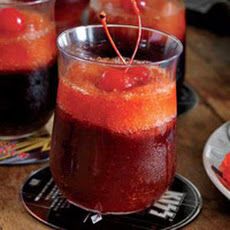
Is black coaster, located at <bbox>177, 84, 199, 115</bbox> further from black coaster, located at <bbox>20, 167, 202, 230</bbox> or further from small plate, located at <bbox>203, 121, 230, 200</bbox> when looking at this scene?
black coaster, located at <bbox>20, 167, 202, 230</bbox>

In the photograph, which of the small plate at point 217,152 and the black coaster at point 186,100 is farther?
the black coaster at point 186,100

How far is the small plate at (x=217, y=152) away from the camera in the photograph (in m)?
0.75

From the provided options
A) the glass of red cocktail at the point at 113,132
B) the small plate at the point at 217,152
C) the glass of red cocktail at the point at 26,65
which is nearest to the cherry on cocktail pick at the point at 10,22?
the glass of red cocktail at the point at 26,65

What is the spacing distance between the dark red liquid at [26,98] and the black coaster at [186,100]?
0.21 m

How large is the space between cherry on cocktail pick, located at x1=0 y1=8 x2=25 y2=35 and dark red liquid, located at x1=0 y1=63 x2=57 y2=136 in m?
0.05

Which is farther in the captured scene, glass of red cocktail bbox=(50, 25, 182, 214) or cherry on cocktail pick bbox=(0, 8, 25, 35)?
cherry on cocktail pick bbox=(0, 8, 25, 35)

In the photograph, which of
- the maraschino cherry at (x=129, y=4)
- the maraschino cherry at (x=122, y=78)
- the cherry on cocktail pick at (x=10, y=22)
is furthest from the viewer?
the maraschino cherry at (x=129, y=4)

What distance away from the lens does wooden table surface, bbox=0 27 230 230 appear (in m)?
0.73

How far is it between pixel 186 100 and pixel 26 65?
0.97ft

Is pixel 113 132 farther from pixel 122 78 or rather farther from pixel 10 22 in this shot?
pixel 10 22

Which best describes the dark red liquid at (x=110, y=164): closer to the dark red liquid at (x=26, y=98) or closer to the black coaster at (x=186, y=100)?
the dark red liquid at (x=26, y=98)

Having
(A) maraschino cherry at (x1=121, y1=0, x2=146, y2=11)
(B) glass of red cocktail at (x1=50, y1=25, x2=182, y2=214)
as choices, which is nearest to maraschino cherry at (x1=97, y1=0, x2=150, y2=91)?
(B) glass of red cocktail at (x1=50, y1=25, x2=182, y2=214)

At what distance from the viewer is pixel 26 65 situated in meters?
0.84

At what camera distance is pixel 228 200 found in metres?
0.76
